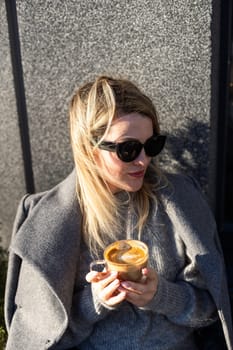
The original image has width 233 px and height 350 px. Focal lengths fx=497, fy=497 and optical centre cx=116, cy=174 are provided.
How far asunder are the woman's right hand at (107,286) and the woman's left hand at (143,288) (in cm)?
3

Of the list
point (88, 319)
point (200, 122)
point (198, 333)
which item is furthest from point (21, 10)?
point (198, 333)

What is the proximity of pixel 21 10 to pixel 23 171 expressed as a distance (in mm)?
1025

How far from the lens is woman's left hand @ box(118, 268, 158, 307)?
205 centimetres

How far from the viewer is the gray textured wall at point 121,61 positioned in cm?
274

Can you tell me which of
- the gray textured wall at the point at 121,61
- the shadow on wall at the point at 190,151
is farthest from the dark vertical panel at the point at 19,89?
the shadow on wall at the point at 190,151

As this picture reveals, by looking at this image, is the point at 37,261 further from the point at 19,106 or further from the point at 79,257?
the point at 19,106

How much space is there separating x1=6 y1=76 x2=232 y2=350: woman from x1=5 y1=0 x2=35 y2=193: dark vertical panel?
784 mm

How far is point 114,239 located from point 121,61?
41.8 inches

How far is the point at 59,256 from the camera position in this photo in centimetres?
237

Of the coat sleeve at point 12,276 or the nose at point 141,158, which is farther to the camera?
the coat sleeve at point 12,276

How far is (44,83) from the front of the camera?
3.05 metres

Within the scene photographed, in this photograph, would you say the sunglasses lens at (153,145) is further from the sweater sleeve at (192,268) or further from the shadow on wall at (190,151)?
the shadow on wall at (190,151)

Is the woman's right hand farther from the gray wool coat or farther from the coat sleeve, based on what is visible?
the coat sleeve

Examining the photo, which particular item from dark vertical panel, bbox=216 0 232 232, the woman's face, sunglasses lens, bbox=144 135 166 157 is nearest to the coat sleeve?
the woman's face
